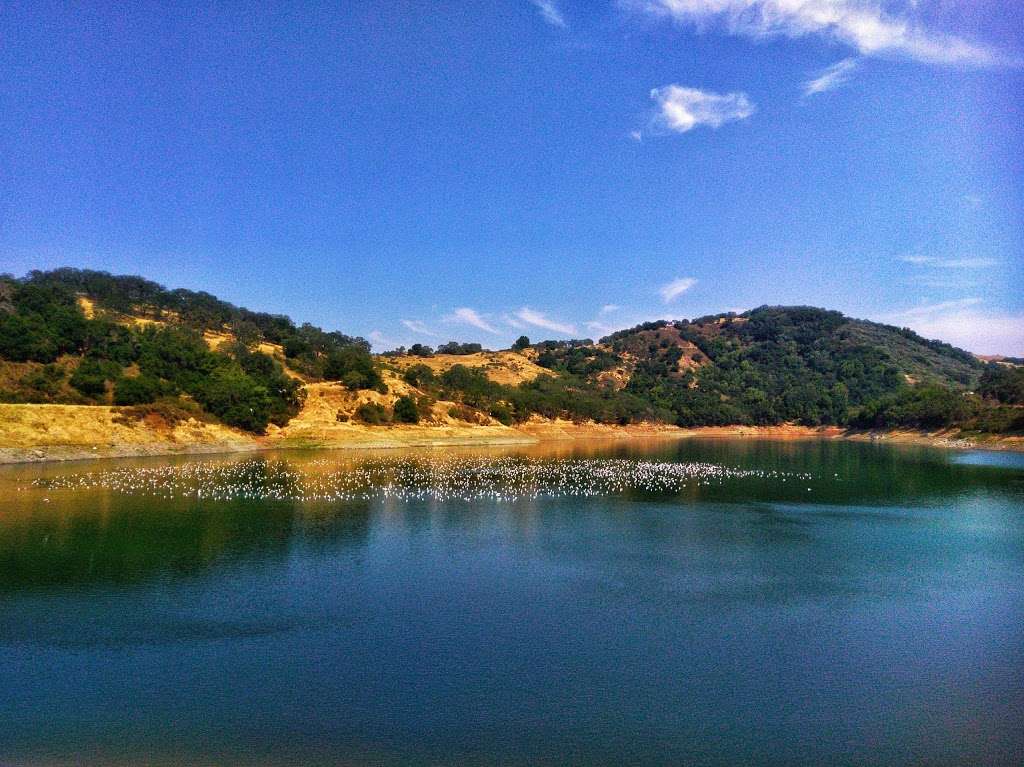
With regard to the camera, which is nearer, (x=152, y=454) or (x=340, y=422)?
(x=152, y=454)

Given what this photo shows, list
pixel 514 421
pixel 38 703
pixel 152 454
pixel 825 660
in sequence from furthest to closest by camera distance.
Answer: pixel 514 421 → pixel 152 454 → pixel 825 660 → pixel 38 703

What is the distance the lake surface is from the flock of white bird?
9.34 ft

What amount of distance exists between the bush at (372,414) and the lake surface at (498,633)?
50.4m

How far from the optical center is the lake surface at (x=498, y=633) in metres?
13.5

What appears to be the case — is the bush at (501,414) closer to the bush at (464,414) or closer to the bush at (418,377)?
the bush at (464,414)

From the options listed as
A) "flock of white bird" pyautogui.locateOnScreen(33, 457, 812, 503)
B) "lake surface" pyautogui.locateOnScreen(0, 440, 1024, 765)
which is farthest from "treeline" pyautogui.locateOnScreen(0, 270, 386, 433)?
"lake surface" pyautogui.locateOnScreen(0, 440, 1024, 765)

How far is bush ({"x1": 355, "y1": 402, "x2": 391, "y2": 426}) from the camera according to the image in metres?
91.7

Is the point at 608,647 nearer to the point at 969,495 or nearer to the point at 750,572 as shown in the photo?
the point at 750,572

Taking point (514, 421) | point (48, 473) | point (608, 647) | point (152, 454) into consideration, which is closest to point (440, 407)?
point (514, 421)

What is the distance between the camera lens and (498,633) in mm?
19266

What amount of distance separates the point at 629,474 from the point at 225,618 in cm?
4449

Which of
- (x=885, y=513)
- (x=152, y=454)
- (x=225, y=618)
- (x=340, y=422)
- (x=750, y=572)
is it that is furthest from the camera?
(x=340, y=422)

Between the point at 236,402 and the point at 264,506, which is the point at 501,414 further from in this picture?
the point at 264,506

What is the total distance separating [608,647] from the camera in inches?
722
